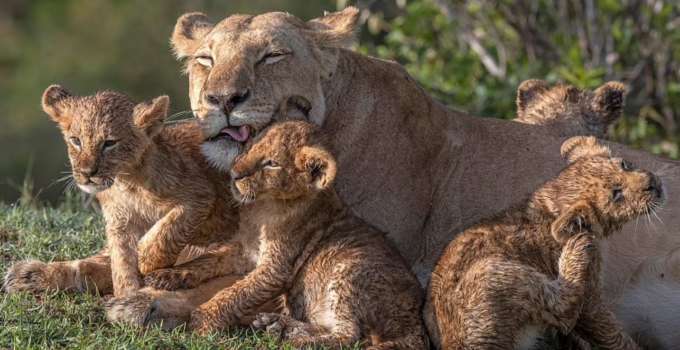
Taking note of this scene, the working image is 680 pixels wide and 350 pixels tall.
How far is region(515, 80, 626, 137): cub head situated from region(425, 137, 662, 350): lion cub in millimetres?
1316

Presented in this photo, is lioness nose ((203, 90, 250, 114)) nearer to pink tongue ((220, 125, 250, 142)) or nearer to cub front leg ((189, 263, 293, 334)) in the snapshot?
pink tongue ((220, 125, 250, 142))

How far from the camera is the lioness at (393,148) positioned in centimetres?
620

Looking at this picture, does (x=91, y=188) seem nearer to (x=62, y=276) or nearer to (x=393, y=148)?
(x=62, y=276)

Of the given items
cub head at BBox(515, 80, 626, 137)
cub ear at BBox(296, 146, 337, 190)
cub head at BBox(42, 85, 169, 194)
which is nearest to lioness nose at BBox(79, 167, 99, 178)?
cub head at BBox(42, 85, 169, 194)

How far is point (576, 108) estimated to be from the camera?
25.0 feet

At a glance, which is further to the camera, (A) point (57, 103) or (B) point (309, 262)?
(A) point (57, 103)

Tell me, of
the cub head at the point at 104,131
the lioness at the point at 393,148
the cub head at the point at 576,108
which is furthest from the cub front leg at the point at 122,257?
the cub head at the point at 576,108

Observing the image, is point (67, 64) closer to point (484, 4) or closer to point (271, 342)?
point (484, 4)

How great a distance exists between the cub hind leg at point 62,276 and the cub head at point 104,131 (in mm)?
739

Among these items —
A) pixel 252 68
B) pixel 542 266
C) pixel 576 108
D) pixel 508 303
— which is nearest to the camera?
pixel 508 303

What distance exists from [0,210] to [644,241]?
4180 mm

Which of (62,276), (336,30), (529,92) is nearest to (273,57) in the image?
(336,30)

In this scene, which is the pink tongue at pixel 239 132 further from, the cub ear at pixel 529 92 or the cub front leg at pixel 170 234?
the cub ear at pixel 529 92

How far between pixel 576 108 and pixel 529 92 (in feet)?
1.27
